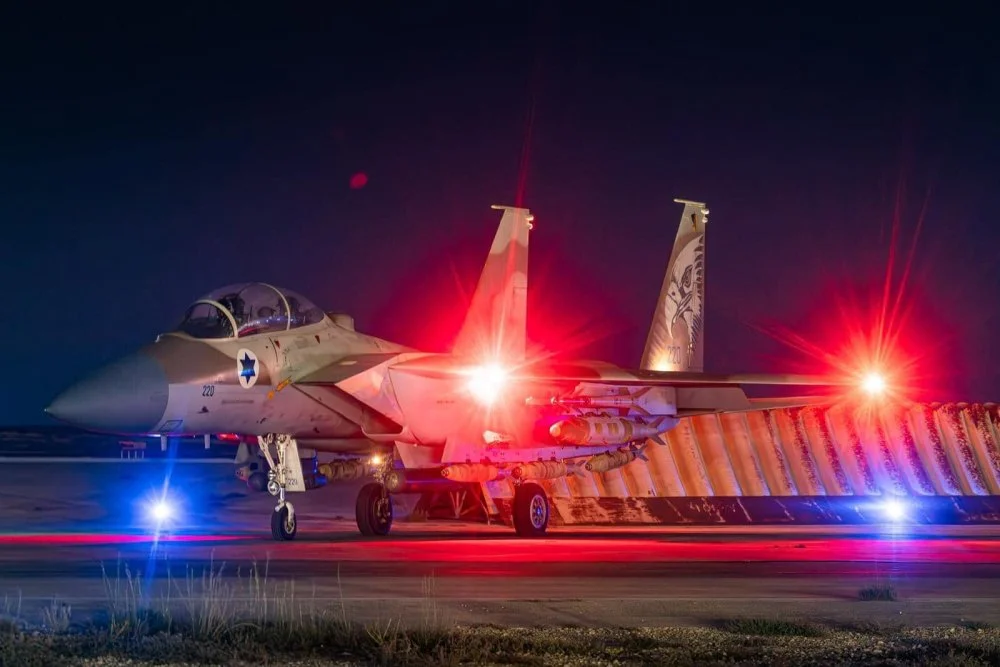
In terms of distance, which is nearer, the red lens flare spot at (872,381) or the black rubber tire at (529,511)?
the black rubber tire at (529,511)

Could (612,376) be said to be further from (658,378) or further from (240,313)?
(240,313)

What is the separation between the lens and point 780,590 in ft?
38.4

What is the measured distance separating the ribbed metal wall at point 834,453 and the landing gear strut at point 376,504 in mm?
10206

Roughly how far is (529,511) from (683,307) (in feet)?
24.5

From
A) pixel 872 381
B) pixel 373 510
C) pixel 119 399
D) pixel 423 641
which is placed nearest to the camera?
pixel 423 641

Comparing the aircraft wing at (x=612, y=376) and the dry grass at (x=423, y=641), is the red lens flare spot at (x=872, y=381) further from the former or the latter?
the dry grass at (x=423, y=641)

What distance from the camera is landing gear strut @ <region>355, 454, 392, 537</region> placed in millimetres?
21297

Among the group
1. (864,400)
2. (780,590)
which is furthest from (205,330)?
(864,400)

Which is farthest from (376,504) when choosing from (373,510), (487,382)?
(487,382)

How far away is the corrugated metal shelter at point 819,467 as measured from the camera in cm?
2928

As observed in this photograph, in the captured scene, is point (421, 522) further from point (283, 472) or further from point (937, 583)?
point (937, 583)

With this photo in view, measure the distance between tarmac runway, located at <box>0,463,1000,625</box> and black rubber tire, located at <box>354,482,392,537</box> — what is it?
24 centimetres

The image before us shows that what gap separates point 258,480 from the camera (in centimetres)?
2020

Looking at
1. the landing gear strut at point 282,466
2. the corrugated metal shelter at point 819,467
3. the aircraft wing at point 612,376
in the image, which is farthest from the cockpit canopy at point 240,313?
the corrugated metal shelter at point 819,467
